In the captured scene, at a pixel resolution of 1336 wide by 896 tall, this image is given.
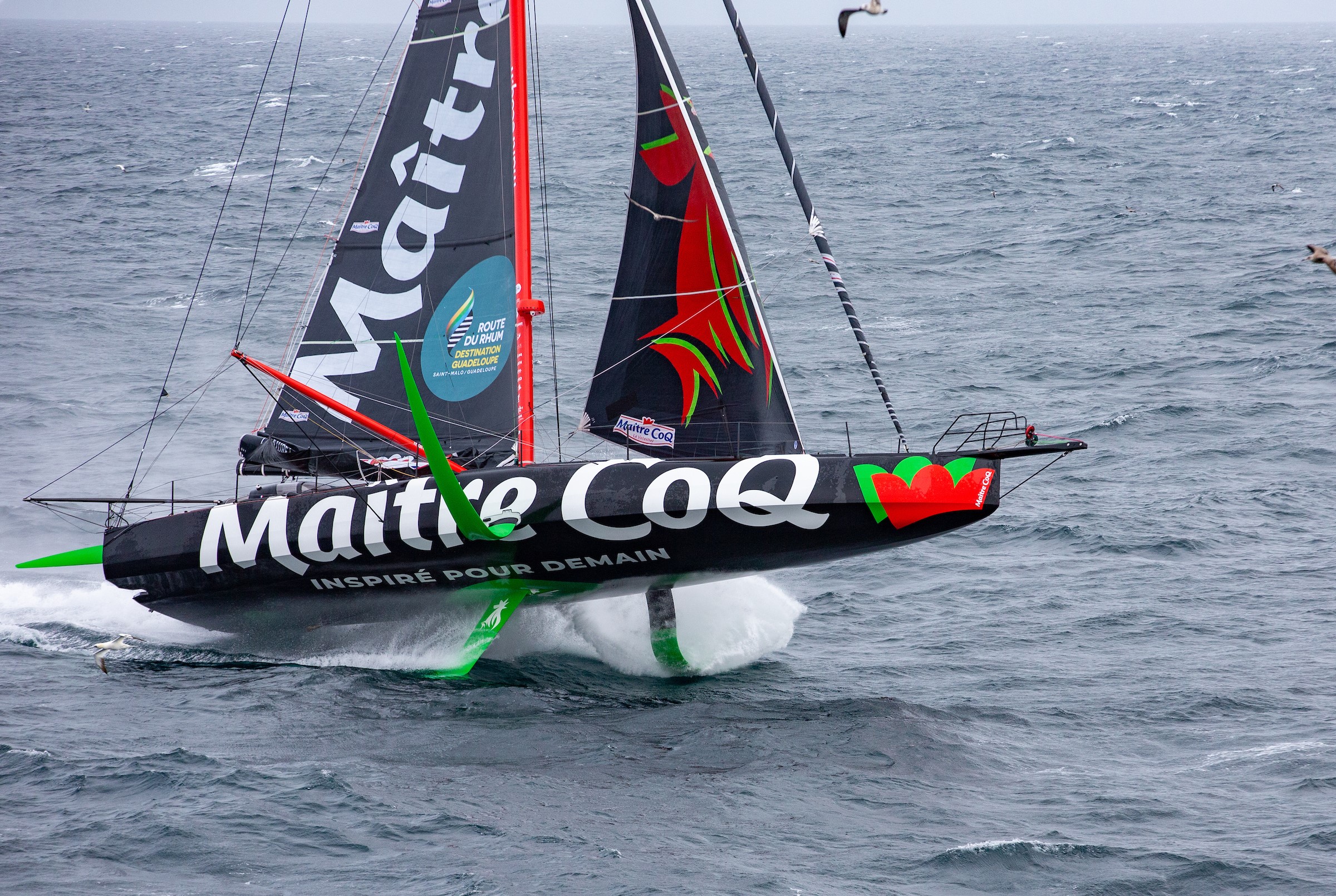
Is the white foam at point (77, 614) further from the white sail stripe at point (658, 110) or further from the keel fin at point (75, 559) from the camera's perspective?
the white sail stripe at point (658, 110)

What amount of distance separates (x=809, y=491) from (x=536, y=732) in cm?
448

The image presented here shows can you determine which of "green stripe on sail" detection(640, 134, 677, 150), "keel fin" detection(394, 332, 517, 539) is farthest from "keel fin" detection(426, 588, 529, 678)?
"green stripe on sail" detection(640, 134, 677, 150)

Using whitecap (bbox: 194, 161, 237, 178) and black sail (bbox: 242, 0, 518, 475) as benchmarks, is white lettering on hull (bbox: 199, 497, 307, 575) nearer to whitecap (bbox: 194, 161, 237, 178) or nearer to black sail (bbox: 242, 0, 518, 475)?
black sail (bbox: 242, 0, 518, 475)

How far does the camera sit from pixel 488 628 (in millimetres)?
17469

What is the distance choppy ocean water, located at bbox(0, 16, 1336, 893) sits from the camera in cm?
1373

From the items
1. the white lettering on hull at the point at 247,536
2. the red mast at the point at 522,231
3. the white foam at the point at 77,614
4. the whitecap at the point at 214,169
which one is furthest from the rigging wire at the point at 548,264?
the whitecap at the point at 214,169

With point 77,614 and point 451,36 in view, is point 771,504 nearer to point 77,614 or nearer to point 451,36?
point 451,36

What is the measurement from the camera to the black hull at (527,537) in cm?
1605

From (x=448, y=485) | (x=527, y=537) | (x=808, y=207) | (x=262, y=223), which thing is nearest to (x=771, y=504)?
(x=527, y=537)

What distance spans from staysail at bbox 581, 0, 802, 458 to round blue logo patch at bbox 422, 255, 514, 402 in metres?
1.46

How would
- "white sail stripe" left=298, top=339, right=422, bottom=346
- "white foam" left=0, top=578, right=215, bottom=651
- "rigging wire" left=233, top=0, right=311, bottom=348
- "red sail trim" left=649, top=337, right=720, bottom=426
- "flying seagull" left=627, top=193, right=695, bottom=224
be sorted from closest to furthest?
"flying seagull" left=627, top=193, right=695, bottom=224, "red sail trim" left=649, top=337, right=720, bottom=426, "white sail stripe" left=298, top=339, right=422, bottom=346, "white foam" left=0, top=578, right=215, bottom=651, "rigging wire" left=233, top=0, right=311, bottom=348

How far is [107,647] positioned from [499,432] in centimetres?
657

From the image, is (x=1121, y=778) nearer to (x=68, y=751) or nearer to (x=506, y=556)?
(x=506, y=556)

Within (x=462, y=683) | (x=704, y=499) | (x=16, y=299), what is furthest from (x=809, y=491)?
(x=16, y=299)
